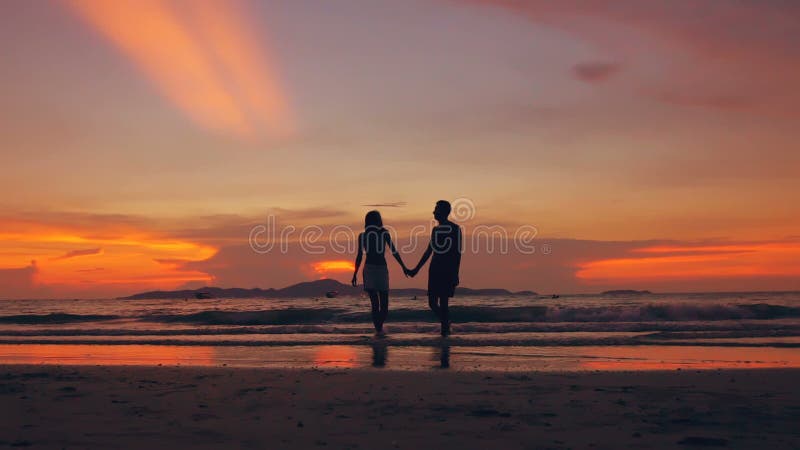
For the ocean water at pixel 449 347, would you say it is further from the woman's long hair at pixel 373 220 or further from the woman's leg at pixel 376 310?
the woman's long hair at pixel 373 220

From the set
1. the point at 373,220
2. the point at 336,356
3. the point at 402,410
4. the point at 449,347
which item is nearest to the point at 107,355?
the point at 336,356

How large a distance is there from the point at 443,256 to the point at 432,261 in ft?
0.83

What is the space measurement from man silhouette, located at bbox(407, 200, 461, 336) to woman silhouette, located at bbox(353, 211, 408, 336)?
837 mm

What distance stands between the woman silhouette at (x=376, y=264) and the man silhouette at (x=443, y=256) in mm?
837

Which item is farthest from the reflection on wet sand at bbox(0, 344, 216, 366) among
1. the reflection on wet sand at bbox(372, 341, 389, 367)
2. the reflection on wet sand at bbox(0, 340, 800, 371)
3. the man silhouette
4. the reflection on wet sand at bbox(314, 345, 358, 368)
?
the man silhouette

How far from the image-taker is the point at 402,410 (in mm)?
5496

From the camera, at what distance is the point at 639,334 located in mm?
14555

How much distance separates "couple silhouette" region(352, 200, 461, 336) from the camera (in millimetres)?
12930

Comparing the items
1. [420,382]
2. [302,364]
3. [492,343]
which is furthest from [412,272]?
[420,382]

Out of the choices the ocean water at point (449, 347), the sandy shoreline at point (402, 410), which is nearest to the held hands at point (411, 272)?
the ocean water at point (449, 347)

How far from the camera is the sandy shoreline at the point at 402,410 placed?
4516mm

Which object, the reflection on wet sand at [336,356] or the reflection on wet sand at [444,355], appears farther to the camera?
the reflection on wet sand at [336,356]

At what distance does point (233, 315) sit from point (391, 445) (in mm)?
22760

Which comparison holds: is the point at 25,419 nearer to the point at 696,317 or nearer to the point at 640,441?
the point at 640,441
